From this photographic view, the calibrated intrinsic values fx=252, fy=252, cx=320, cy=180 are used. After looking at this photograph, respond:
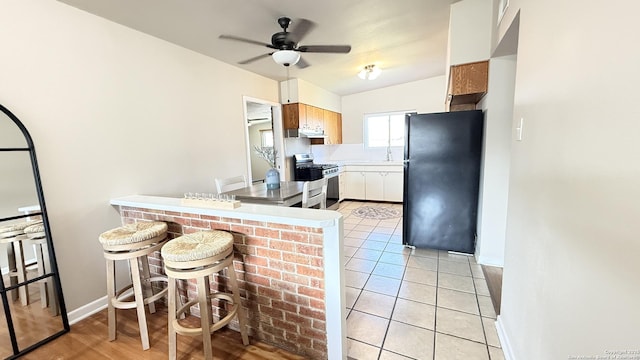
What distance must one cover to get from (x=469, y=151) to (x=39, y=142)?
3.72m

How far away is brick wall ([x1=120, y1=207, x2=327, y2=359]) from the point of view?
147 cm

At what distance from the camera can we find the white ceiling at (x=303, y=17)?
7.08 feet

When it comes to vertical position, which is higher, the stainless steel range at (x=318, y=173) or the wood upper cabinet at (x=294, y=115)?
the wood upper cabinet at (x=294, y=115)

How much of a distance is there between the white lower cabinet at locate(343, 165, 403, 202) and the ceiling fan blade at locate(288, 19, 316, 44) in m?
3.19

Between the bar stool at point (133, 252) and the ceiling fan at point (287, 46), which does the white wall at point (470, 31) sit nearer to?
the ceiling fan at point (287, 46)

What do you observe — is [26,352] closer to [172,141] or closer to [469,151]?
[172,141]

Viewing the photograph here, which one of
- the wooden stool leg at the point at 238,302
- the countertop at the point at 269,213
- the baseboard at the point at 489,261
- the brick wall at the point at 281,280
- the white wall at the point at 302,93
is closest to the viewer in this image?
the countertop at the point at 269,213

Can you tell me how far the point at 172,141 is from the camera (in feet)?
8.96

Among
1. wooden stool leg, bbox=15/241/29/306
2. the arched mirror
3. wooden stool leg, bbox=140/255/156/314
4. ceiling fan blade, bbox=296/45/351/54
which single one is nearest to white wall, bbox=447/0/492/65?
ceiling fan blade, bbox=296/45/351/54

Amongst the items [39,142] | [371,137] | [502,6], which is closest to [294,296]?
[39,142]

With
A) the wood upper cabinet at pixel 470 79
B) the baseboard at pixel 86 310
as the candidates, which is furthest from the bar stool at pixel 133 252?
the wood upper cabinet at pixel 470 79

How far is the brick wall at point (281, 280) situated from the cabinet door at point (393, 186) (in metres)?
4.14

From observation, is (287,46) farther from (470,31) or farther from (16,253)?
(16,253)

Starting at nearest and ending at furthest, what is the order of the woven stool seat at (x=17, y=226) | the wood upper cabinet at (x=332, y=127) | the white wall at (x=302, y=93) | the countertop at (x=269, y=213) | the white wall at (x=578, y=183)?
1. the white wall at (x=578, y=183)
2. the countertop at (x=269, y=213)
3. the woven stool seat at (x=17, y=226)
4. the white wall at (x=302, y=93)
5. the wood upper cabinet at (x=332, y=127)
